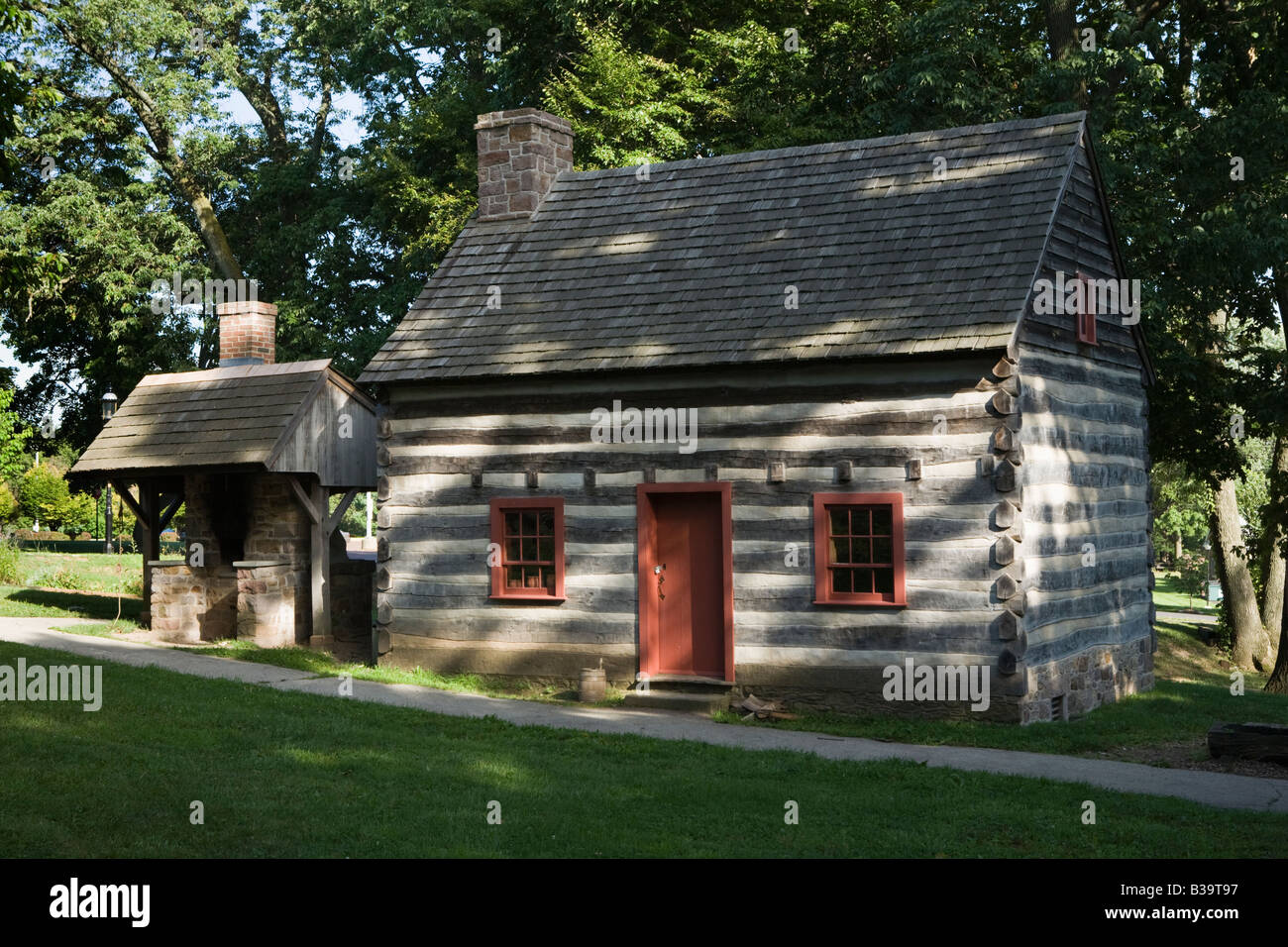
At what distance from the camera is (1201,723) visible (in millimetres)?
14844

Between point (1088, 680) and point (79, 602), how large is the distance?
17618mm

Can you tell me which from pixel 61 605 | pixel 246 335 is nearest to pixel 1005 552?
pixel 246 335

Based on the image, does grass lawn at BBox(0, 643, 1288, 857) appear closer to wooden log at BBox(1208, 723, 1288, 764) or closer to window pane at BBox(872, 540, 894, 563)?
wooden log at BBox(1208, 723, 1288, 764)

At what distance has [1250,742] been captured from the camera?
12062 millimetres

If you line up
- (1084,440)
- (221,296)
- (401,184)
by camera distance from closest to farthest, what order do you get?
1. (1084,440)
2. (401,184)
3. (221,296)

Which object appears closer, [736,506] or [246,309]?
[736,506]

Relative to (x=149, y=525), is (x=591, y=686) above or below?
below

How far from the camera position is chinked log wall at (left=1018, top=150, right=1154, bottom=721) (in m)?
14.5

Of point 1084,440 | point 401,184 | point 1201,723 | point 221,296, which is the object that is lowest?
point 1201,723

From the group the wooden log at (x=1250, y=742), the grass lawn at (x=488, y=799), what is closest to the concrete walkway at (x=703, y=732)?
the wooden log at (x=1250, y=742)

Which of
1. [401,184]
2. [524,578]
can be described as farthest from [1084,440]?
[401,184]

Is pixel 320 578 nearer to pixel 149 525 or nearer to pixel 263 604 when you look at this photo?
pixel 263 604
